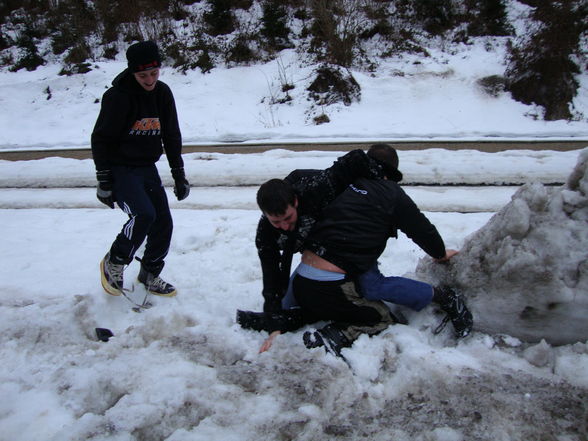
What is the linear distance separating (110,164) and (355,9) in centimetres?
1114

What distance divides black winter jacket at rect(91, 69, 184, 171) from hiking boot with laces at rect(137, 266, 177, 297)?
0.80 m

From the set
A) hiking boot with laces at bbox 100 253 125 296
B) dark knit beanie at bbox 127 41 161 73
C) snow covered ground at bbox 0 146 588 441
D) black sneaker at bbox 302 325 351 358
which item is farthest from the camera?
hiking boot with laces at bbox 100 253 125 296

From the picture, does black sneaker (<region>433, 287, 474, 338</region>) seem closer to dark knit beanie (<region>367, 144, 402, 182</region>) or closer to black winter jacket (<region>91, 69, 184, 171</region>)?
dark knit beanie (<region>367, 144, 402, 182</region>)

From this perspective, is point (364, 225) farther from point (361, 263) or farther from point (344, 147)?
point (344, 147)

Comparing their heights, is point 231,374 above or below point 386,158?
below

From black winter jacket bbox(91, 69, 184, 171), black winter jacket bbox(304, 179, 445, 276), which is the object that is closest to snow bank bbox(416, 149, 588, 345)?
black winter jacket bbox(304, 179, 445, 276)

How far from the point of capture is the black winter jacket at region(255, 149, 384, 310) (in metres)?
2.31

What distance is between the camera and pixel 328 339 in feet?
7.60

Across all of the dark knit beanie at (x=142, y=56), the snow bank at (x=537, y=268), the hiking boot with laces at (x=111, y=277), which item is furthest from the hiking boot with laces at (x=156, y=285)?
the snow bank at (x=537, y=268)

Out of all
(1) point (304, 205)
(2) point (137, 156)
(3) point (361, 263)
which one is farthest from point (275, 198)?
(2) point (137, 156)

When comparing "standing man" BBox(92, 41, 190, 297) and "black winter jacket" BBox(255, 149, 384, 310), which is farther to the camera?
"standing man" BBox(92, 41, 190, 297)

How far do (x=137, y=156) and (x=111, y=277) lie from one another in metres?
0.83

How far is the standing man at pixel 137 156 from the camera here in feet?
8.30

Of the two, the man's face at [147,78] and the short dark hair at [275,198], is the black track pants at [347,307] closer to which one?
the short dark hair at [275,198]
